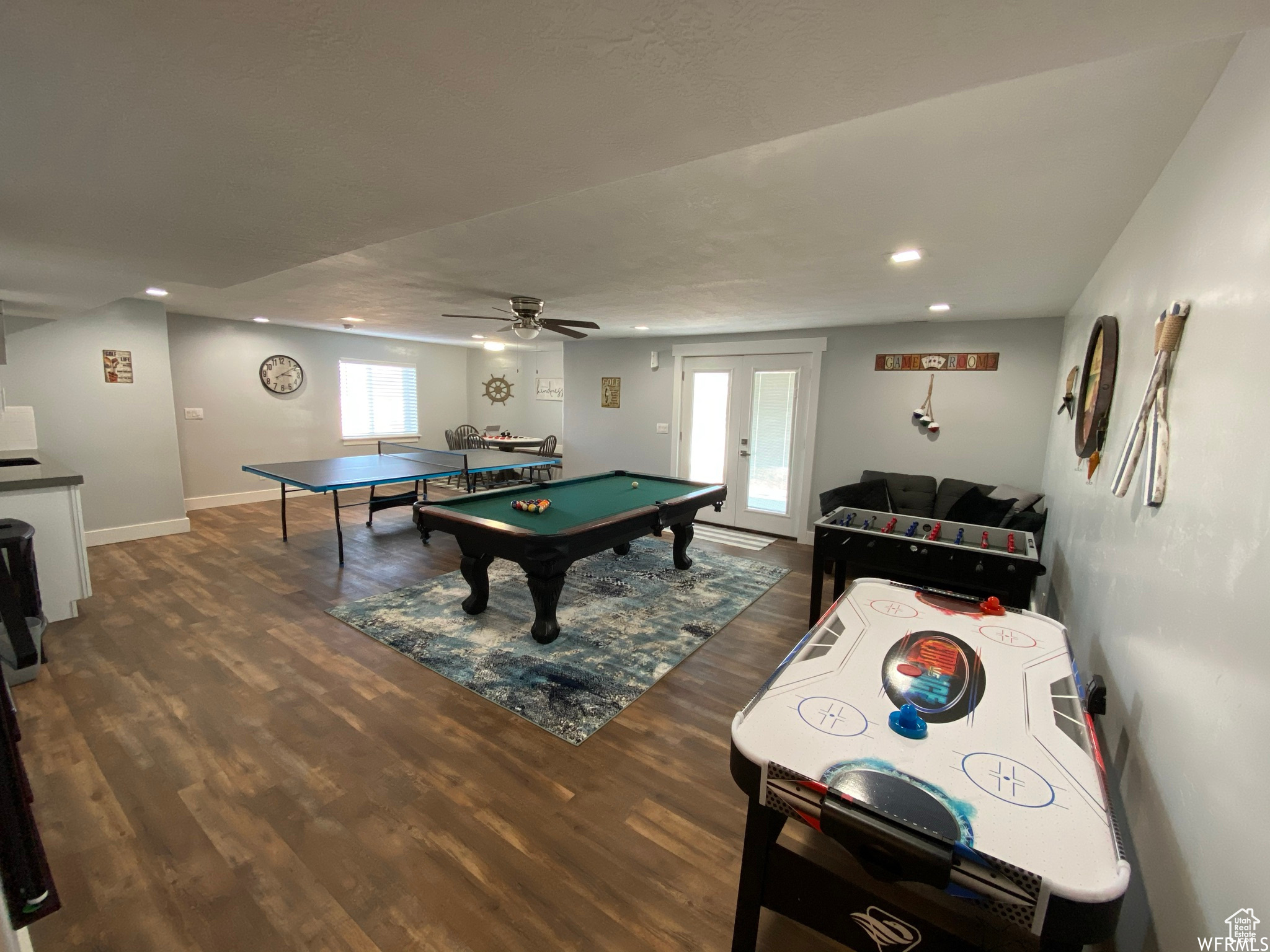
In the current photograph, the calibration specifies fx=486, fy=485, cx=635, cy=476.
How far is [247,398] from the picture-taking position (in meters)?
6.28

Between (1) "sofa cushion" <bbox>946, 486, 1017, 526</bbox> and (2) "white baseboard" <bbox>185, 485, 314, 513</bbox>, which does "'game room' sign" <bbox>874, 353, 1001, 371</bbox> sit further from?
(2) "white baseboard" <bbox>185, 485, 314, 513</bbox>

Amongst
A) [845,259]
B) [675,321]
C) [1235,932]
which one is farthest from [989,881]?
[675,321]

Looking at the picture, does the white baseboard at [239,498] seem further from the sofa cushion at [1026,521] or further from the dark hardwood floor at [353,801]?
the sofa cushion at [1026,521]

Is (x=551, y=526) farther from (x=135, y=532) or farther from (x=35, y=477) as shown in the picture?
(x=135, y=532)

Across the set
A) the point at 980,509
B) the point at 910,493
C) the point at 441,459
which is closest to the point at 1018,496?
the point at 980,509

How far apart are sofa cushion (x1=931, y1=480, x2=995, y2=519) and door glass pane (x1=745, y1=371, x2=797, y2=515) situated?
148cm

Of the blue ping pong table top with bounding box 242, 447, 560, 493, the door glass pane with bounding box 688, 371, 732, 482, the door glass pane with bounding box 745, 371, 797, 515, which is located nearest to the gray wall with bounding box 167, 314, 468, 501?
the blue ping pong table top with bounding box 242, 447, 560, 493

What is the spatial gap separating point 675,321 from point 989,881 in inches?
183

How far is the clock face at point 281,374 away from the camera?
252 inches

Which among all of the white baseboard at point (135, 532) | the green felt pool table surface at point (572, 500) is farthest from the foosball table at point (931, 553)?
the white baseboard at point (135, 532)

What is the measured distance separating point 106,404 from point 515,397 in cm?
543

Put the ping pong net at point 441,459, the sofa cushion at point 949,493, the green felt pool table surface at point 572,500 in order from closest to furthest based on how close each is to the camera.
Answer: the green felt pool table surface at point 572,500, the sofa cushion at point 949,493, the ping pong net at point 441,459

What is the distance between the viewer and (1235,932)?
2.47 feet

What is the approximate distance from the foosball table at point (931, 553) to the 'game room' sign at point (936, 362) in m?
1.94
